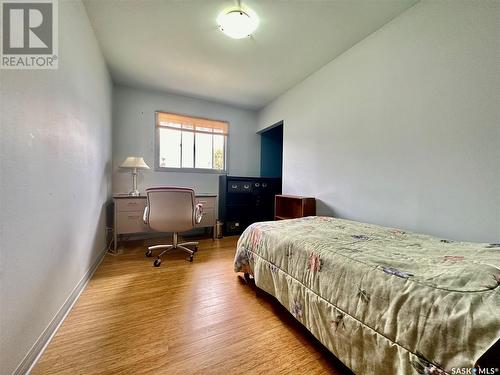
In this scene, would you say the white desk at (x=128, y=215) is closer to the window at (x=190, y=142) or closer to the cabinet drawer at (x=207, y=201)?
the cabinet drawer at (x=207, y=201)

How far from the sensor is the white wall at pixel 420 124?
50.3 inches

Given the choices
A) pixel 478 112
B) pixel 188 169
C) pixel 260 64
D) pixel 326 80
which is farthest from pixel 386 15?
pixel 188 169

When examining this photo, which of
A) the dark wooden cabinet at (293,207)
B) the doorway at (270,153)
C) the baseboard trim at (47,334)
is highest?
the doorway at (270,153)

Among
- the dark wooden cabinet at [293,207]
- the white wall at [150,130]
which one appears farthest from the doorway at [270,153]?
the dark wooden cabinet at [293,207]

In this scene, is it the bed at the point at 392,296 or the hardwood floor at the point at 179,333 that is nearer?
the bed at the point at 392,296

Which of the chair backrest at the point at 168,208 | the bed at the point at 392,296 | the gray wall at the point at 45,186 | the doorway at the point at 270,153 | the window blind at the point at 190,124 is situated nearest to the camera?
the bed at the point at 392,296

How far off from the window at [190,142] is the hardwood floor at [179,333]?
2221 millimetres

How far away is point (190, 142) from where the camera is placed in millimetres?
3682

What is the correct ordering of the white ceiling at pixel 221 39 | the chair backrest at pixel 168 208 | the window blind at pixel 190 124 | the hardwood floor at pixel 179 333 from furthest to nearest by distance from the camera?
1. the window blind at pixel 190 124
2. the chair backrest at pixel 168 208
3. the white ceiling at pixel 221 39
4. the hardwood floor at pixel 179 333

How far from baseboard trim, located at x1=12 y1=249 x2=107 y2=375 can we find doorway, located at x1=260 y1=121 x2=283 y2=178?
345cm

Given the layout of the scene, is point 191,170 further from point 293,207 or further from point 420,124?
point 420,124

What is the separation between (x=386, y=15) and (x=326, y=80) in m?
0.82

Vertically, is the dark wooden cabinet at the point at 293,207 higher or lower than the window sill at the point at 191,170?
lower

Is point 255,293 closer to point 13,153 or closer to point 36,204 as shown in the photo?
point 36,204
